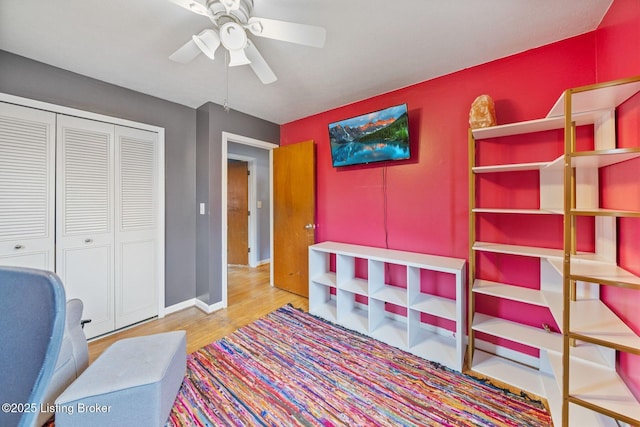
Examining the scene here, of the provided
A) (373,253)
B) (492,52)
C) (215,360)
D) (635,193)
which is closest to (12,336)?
(215,360)

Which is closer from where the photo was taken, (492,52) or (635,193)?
(635,193)

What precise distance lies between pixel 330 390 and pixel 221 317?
1.53 m

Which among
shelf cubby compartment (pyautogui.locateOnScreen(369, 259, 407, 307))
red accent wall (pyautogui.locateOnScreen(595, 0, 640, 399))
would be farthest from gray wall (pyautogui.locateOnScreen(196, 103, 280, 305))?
red accent wall (pyautogui.locateOnScreen(595, 0, 640, 399))

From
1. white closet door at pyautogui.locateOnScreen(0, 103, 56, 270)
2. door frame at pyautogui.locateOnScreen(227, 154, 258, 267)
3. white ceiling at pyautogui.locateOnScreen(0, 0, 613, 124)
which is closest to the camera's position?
white ceiling at pyautogui.locateOnScreen(0, 0, 613, 124)

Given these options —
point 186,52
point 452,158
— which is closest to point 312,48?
point 186,52

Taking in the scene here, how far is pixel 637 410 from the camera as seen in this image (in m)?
1.03

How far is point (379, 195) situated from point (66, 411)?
2611 millimetres

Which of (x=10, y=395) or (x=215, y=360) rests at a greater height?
(x=10, y=395)

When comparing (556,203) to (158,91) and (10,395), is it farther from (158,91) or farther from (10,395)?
(158,91)

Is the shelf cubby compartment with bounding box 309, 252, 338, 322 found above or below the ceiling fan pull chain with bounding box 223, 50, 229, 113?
below

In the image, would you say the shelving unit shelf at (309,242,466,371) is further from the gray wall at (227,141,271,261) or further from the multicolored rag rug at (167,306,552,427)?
the gray wall at (227,141,271,261)

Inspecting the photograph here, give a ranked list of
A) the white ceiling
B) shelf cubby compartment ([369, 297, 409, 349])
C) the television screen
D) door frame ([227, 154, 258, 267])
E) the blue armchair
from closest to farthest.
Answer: the blue armchair, the white ceiling, shelf cubby compartment ([369, 297, 409, 349]), the television screen, door frame ([227, 154, 258, 267])

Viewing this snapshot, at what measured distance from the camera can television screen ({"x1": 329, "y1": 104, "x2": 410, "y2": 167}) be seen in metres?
2.21

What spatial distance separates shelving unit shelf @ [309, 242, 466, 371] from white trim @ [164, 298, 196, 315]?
1464 mm
